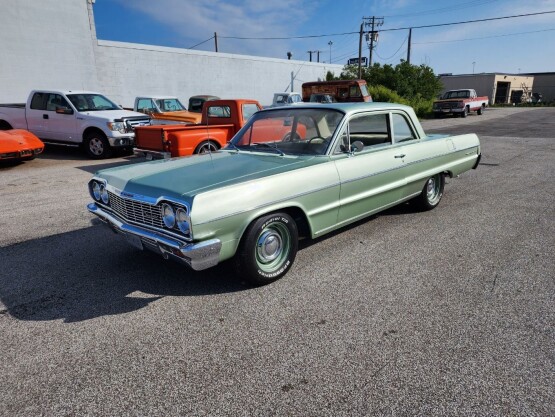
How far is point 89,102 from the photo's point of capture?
11.2m

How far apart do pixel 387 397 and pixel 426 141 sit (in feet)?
12.8

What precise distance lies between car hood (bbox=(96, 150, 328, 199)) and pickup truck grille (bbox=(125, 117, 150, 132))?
23.9 feet

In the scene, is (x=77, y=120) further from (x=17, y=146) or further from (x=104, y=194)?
(x=104, y=194)

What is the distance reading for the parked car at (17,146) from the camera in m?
9.20

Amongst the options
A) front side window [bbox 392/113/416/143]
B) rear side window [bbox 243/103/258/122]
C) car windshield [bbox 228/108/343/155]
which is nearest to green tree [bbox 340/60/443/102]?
rear side window [bbox 243/103/258/122]

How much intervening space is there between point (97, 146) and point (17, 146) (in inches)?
74.8

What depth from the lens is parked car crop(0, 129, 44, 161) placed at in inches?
362

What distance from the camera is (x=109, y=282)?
144 inches

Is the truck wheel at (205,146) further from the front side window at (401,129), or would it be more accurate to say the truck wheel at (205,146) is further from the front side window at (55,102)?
the front side window at (55,102)

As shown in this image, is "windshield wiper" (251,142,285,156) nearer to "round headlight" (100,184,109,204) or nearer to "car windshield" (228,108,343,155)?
"car windshield" (228,108,343,155)

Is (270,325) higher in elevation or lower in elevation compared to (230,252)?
lower

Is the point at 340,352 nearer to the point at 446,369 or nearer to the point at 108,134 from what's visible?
the point at 446,369

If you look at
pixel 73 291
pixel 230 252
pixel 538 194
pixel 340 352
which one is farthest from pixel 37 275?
pixel 538 194

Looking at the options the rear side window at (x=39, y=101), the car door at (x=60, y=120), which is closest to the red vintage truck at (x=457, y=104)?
the car door at (x=60, y=120)
